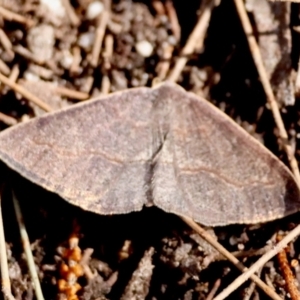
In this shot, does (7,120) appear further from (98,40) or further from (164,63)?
(164,63)

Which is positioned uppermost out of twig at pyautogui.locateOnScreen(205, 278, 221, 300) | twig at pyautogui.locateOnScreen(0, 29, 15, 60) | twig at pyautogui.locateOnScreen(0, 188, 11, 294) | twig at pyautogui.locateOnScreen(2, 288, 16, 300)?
twig at pyautogui.locateOnScreen(0, 29, 15, 60)

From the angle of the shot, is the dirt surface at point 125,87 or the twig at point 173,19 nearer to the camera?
the dirt surface at point 125,87

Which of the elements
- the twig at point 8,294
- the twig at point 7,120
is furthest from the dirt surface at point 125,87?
the twig at point 8,294

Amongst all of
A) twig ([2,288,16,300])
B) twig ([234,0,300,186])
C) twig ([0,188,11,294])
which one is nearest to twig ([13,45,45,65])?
twig ([0,188,11,294])

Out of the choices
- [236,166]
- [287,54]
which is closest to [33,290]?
[236,166]

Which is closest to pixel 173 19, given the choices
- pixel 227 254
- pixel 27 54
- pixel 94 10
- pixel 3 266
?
pixel 94 10

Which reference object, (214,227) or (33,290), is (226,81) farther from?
(33,290)

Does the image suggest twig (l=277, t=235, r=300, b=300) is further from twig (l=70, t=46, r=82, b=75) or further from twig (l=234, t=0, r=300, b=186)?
→ twig (l=70, t=46, r=82, b=75)

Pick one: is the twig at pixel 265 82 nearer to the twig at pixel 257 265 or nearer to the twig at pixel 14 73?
the twig at pixel 257 265

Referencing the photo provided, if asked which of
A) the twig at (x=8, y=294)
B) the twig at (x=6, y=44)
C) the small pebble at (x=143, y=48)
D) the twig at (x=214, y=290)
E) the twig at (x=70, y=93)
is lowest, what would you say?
the twig at (x=214, y=290)
